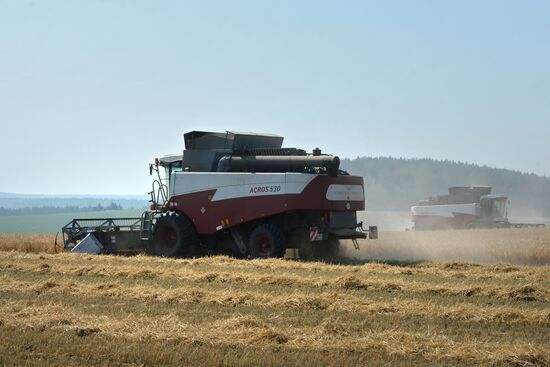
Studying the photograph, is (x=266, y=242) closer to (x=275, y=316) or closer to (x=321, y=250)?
(x=321, y=250)

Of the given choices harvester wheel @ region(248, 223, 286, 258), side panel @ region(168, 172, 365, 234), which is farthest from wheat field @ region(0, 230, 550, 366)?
side panel @ region(168, 172, 365, 234)

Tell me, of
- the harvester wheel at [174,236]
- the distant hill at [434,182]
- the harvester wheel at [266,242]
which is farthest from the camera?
the distant hill at [434,182]

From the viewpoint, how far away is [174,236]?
67.5ft

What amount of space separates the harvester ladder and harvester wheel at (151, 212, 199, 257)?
30 centimetres

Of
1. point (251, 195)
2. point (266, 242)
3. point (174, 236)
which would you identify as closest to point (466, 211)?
point (174, 236)

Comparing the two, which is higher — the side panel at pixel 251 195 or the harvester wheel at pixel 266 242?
the side panel at pixel 251 195

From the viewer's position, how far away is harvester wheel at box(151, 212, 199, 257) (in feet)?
65.5

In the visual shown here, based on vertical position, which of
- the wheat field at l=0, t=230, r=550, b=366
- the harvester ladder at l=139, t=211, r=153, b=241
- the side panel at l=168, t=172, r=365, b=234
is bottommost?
the wheat field at l=0, t=230, r=550, b=366

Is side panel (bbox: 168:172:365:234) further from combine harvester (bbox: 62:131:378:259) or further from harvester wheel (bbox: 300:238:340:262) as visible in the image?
harvester wheel (bbox: 300:238:340:262)

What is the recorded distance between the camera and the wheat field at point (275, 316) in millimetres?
7363

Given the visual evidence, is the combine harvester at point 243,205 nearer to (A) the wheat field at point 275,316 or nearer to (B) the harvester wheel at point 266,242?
(B) the harvester wheel at point 266,242

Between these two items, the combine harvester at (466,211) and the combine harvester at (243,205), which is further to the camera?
the combine harvester at (466,211)

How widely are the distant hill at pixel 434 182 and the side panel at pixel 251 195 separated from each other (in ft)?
235

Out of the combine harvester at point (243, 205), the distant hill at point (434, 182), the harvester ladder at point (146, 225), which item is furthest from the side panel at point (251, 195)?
the distant hill at point (434, 182)
